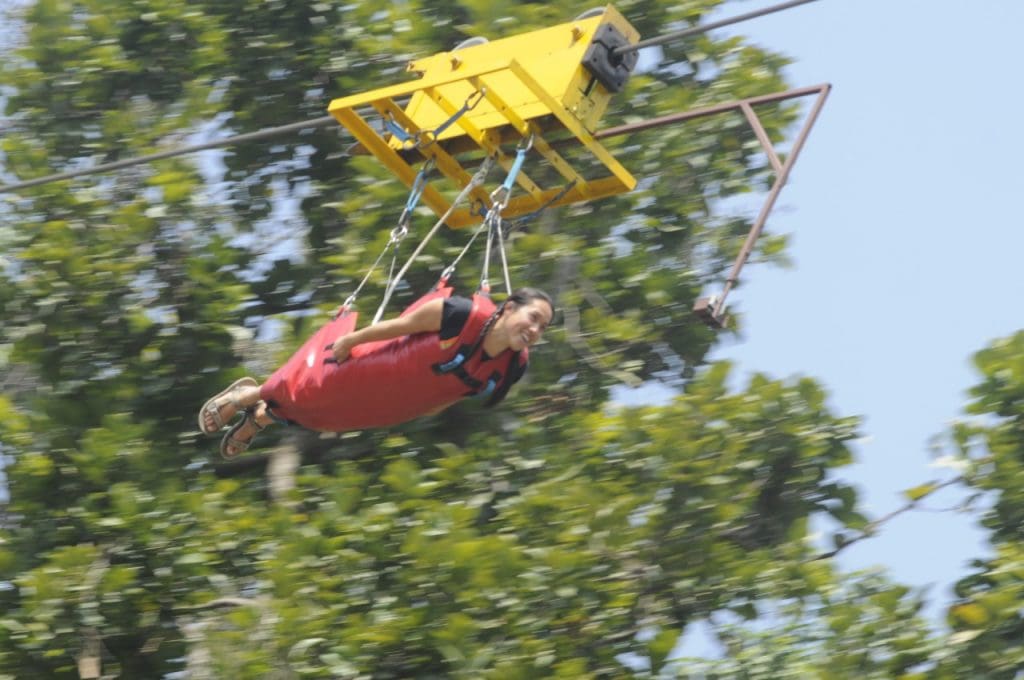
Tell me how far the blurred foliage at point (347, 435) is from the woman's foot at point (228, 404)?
0.53m

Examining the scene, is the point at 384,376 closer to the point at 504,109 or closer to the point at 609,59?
the point at 504,109

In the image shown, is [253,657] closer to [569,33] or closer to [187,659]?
[187,659]

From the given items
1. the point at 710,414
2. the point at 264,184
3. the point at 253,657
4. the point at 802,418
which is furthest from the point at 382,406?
the point at 264,184

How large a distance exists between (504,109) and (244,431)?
175 cm

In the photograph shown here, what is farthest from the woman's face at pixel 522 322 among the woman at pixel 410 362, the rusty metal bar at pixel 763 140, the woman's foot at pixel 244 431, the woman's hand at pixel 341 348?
the woman's foot at pixel 244 431

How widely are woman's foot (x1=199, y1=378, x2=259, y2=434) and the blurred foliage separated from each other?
53 centimetres

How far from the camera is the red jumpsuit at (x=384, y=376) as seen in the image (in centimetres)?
797

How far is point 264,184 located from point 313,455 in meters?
1.52

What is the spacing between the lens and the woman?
7.89m

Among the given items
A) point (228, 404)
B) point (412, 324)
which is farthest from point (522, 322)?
point (228, 404)

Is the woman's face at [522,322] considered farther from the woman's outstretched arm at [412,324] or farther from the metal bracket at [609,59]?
the metal bracket at [609,59]

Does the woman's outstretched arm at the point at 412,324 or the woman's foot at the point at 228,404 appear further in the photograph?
the woman's foot at the point at 228,404

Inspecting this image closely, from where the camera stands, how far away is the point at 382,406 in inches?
322

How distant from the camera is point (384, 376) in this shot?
805 cm
